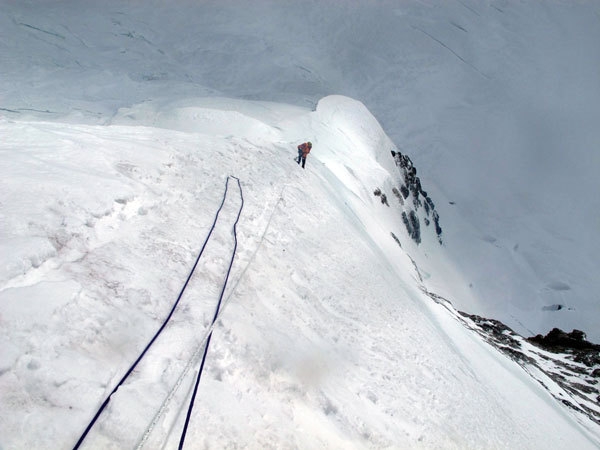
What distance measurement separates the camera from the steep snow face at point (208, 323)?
340 centimetres

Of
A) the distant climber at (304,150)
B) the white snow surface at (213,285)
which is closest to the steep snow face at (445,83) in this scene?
the white snow surface at (213,285)

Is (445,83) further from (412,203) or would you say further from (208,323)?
(208,323)

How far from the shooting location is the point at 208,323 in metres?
4.57

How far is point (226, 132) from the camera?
50.4ft

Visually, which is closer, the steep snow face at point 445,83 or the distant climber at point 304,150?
the distant climber at point 304,150

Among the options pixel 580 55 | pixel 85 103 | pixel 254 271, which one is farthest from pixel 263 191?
pixel 580 55

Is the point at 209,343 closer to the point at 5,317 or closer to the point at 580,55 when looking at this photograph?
the point at 5,317

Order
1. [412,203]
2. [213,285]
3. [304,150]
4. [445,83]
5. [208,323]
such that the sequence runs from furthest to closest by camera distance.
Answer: [445,83]
[412,203]
[304,150]
[213,285]
[208,323]

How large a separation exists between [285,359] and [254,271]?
66.0 inches

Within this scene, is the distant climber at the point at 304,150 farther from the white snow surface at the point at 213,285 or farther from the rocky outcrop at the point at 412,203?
the rocky outcrop at the point at 412,203

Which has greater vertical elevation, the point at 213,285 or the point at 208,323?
the point at 213,285

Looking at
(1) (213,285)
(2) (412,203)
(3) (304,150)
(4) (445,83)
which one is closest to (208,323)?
(1) (213,285)

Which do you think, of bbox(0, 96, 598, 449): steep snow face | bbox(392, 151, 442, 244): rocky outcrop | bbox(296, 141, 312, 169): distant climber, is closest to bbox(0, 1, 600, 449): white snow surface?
bbox(0, 96, 598, 449): steep snow face

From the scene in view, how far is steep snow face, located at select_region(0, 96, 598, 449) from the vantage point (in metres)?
3.40
